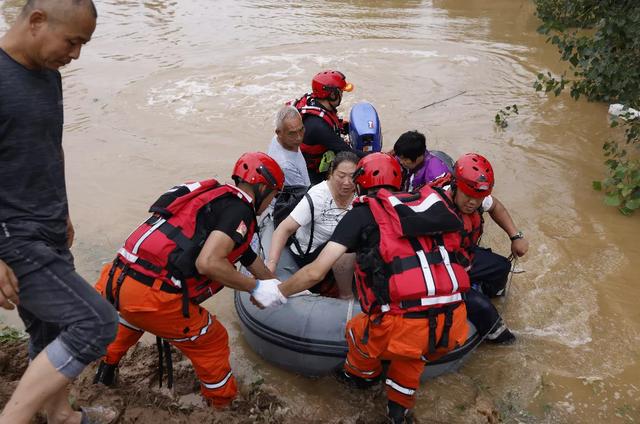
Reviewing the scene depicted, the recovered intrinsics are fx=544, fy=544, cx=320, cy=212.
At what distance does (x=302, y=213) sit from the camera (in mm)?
3691

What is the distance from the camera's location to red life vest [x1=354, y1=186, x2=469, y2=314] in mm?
2609

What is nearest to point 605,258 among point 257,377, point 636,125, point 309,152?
point 636,125

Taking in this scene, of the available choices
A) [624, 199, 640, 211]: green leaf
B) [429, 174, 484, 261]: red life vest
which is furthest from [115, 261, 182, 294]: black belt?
[624, 199, 640, 211]: green leaf

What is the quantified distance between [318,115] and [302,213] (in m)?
1.37

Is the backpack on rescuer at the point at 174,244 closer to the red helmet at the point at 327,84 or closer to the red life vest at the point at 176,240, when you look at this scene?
the red life vest at the point at 176,240

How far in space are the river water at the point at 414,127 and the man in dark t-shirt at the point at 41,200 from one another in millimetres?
1790

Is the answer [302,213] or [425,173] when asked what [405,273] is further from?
[425,173]

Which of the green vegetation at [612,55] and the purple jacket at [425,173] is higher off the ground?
the green vegetation at [612,55]

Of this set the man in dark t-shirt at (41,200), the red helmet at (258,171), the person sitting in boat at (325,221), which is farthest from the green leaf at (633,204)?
the man in dark t-shirt at (41,200)

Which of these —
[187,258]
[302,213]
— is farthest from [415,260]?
[302,213]

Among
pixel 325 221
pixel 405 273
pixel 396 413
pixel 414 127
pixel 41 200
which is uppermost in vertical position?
pixel 41 200

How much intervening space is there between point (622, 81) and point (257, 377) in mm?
4199

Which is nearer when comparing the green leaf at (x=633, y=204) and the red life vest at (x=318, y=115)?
the red life vest at (x=318, y=115)

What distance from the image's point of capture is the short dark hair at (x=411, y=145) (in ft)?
13.7
